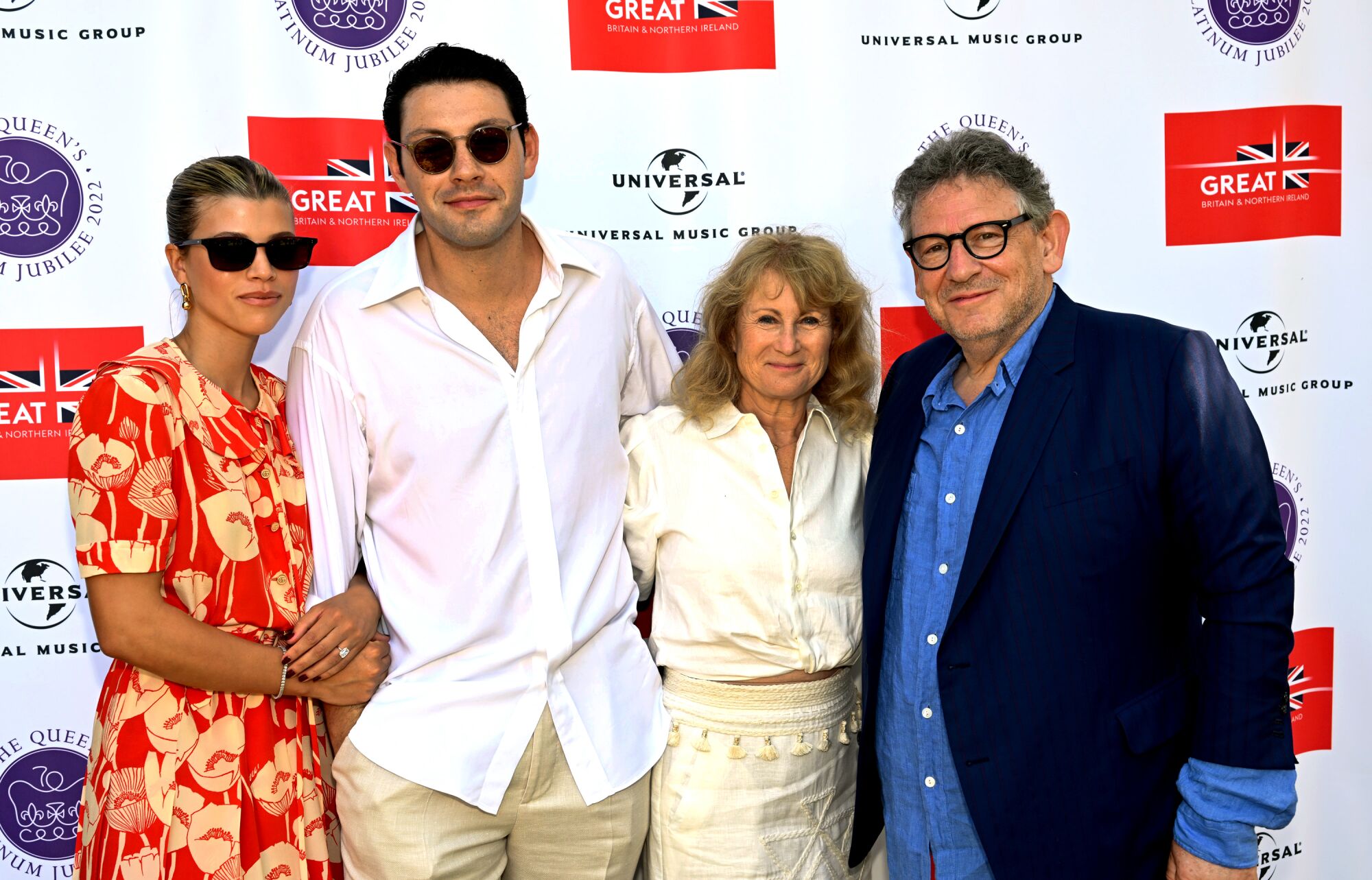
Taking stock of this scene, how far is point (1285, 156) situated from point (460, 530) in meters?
2.70

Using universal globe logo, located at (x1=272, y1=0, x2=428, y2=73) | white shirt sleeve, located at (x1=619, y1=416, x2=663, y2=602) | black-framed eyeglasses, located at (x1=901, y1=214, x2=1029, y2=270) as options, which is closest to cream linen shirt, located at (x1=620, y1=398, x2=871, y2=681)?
white shirt sleeve, located at (x1=619, y1=416, x2=663, y2=602)

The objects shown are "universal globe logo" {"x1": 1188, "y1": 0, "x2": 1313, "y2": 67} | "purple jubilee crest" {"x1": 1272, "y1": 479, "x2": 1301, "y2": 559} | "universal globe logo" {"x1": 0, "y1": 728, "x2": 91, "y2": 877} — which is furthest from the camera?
"purple jubilee crest" {"x1": 1272, "y1": 479, "x2": 1301, "y2": 559}

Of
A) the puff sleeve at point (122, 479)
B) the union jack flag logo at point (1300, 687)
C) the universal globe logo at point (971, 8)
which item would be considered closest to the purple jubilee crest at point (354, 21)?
the puff sleeve at point (122, 479)

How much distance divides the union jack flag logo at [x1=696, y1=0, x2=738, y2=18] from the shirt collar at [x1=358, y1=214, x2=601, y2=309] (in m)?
0.95

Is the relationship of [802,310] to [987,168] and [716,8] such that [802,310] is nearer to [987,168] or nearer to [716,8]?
[987,168]

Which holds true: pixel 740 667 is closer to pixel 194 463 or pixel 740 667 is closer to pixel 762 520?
pixel 762 520

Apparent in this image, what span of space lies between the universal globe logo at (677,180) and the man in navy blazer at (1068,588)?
0.98m

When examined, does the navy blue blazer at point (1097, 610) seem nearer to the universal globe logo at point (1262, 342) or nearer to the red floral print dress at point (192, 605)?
the red floral print dress at point (192, 605)

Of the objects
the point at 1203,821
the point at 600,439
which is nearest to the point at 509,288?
the point at 600,439

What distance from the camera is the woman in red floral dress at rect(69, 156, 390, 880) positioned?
1887 millimetres

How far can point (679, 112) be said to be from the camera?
2900 mm

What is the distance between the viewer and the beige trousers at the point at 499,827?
205 centimetres

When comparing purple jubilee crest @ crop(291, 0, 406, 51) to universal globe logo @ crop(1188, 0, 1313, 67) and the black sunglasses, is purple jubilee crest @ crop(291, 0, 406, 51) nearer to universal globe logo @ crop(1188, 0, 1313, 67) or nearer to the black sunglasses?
the black sunglasses

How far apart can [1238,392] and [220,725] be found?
6.43ft
